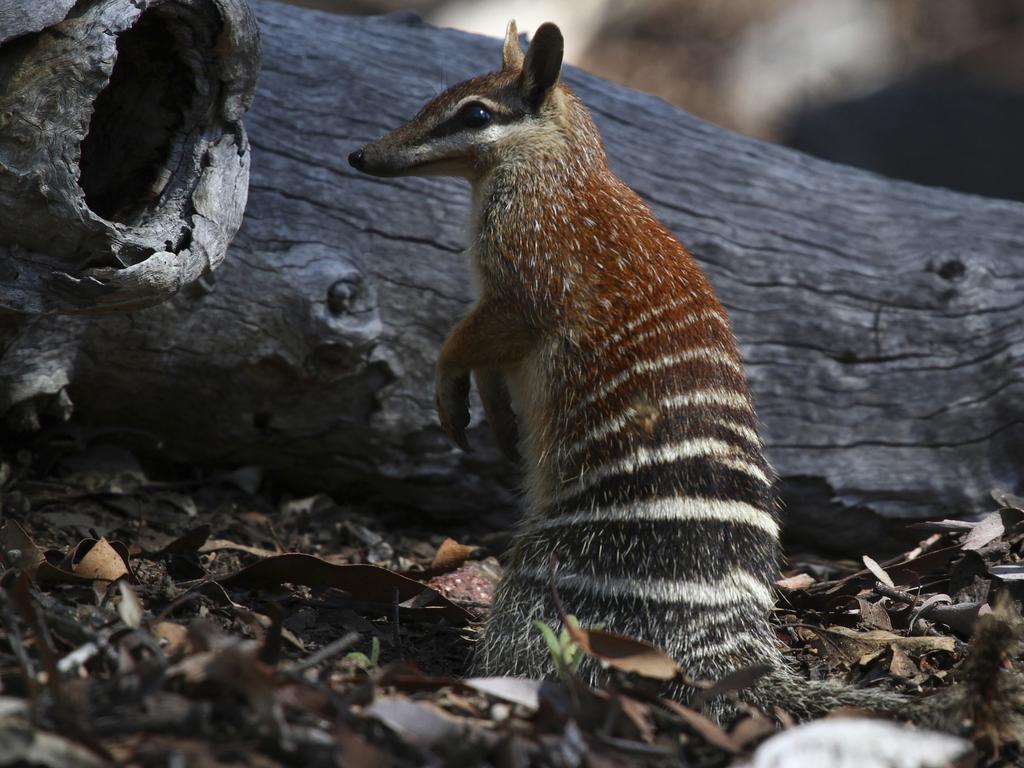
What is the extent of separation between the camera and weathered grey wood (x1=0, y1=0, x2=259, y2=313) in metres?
4.07

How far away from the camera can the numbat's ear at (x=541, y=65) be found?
16.1 ft

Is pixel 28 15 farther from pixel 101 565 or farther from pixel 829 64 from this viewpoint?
pixel 829 64

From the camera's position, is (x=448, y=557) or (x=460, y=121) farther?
(x=448, y=557)

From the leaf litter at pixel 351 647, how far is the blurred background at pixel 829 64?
9.67 m

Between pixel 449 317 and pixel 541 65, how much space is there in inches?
68.4

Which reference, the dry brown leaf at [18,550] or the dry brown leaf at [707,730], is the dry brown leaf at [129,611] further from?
the dry brown leaf at [707,730]

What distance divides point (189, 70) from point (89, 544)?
214cm

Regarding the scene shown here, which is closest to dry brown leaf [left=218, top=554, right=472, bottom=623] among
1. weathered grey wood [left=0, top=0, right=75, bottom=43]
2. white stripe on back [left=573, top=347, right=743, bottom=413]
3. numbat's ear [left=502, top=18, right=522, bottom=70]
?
white stripe on back [left=573, top=347, right=743, bottom=413]

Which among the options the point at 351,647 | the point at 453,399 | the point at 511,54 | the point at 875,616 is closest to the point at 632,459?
the point at 453,399

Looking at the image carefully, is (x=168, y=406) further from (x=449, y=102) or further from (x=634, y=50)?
(x=634, y=50)

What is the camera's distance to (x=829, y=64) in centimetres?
1634

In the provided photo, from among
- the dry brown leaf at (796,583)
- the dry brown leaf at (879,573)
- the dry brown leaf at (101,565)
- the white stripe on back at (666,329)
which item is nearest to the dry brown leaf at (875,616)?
the dry brown leaf at (879,573)

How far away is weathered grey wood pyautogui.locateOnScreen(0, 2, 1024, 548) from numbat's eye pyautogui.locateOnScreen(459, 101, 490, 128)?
3.98 feet

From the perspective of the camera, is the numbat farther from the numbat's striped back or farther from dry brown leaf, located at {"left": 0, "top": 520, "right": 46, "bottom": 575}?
dry brown leaf, located at {"left": 0, "top": 520, "right": 46, "bottom": 575}
